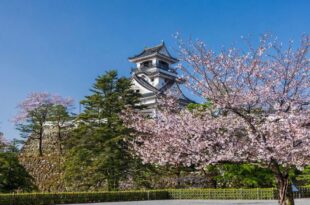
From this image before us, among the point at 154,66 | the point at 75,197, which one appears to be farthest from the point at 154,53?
the point at 75,197

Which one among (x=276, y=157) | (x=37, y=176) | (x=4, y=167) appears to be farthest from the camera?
(x=37, y=176)

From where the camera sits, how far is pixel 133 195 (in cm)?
2108

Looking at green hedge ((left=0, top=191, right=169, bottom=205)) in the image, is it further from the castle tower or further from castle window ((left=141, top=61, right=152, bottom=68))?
castle window ((left=141, top=61, right=152, bottom=68))

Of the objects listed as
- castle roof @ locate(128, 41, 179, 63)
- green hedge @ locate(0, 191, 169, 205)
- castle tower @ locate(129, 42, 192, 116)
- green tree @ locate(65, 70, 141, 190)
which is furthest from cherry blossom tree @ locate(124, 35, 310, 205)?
castle roof @ locate(128, 41, 179, 63)

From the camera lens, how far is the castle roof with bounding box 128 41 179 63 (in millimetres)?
43547

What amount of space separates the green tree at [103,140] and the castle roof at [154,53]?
64.3 feet

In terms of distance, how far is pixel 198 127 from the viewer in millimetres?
7875

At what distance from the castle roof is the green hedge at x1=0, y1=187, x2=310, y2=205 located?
76.0ft

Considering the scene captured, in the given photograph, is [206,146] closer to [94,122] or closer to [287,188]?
[287,188]

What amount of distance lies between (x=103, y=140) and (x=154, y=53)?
2188 cm

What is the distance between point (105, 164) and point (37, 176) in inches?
428

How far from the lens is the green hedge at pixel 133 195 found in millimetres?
16859

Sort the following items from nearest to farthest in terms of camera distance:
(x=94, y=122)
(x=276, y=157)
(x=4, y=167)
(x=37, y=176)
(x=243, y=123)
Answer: (x=276, y=157)
(x=243, y=123)
(x=4, y=167)
(x=94, y=122)
(x=37, y=176)

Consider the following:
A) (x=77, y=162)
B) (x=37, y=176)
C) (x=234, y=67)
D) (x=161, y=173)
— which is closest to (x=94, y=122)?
(x=77, y=162)
